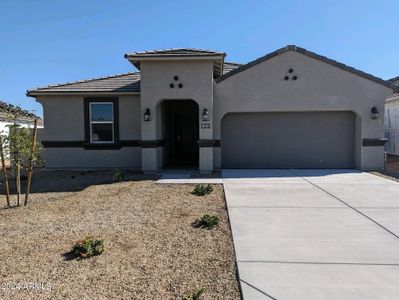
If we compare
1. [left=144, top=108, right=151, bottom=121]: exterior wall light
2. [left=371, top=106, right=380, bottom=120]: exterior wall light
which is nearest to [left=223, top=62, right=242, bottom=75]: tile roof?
[left=144, top=108, right=151, bottom=121]: exterior wall light

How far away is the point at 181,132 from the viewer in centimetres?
1645

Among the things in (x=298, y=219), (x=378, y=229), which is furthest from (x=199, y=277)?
(x=378, y=229)

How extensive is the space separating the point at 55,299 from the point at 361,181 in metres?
9.74

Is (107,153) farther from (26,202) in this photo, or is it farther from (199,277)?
(199,277)

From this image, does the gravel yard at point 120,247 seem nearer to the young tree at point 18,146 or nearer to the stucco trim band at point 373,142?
the young tree at point 18,146

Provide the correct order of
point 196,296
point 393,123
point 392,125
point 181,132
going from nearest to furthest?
point 196,296
point 181,132
point 393,123
point 392,125

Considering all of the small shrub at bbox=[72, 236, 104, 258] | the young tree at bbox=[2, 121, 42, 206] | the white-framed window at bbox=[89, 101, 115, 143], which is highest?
the white-framed window at bbox=[89, 101, 115, 143]

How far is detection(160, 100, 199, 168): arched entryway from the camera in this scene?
15578mm

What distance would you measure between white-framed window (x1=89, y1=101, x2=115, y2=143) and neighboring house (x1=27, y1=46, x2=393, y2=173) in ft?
0.13

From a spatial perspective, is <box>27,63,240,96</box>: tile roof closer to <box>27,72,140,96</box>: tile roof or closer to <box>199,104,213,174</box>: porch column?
<box>27,72,140,96</box>: tile roof

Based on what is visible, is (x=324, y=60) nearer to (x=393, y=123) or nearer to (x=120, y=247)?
(x=393, y=123)

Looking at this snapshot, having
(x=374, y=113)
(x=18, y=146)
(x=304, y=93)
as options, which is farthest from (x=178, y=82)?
(x=374, y=113)

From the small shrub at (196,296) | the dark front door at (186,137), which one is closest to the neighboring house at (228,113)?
the dark front door at (186,137)

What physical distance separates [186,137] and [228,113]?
3574mm
